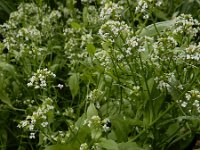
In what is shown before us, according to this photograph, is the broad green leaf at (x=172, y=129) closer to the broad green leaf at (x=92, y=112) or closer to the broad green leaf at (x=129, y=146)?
the broad green leaf at (x=129, y=146)

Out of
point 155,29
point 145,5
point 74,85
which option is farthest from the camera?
point 74,85

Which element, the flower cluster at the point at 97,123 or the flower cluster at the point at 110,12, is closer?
the flower cluster at the point at 97,123

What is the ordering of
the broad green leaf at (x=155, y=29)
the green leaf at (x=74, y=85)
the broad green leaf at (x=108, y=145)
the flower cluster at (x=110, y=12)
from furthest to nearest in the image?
1. the green leaf at (x=74, y=85)
2. the broad green leaf at (x=155, y=29)
3. the flower cluster at (x=110, y=12)
4. the broad green leaf at (x=108, y=145)

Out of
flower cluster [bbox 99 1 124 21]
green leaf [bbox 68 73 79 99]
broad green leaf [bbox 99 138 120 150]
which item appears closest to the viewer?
broad green leaf [bbox 99 138 120 150]

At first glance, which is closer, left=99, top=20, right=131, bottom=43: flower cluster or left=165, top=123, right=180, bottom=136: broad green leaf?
left=99, top=20, right=131, bottom=43: flower cluster

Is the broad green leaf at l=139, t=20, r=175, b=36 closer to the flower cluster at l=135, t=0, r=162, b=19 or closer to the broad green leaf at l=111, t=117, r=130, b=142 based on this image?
the flower cluster at l=135, t=0, r=162, b=19

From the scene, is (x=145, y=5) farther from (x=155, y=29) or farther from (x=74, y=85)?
(x=74, y=85)

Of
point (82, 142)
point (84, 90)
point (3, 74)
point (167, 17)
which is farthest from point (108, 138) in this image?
point (167, 17)

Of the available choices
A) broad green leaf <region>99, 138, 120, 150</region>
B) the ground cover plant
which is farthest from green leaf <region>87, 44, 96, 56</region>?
broad green leaf <region>99, 138, 120, 150</region>

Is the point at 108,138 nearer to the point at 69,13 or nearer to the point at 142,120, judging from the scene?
the point at 142,120

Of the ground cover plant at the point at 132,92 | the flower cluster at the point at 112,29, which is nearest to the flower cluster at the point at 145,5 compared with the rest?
the ground cover plant at the point at 132,92

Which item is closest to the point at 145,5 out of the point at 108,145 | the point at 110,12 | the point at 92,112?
the point at 110,12

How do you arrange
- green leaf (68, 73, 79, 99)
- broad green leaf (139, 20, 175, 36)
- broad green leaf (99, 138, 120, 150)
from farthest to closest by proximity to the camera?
1. green leaf (68, 73, 79, 99)
2. broad green leaf (139, 20, 175, 36)
3. broad green leaf (99, 138, 120, 150)

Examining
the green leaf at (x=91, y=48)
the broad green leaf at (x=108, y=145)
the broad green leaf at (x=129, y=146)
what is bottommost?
the broad green leaf at (x=129, y=146)
